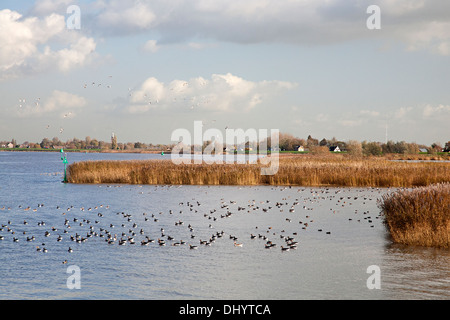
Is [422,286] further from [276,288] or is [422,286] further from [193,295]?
[193,295]

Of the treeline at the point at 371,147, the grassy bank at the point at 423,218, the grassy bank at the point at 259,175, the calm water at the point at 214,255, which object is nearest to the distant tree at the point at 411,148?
the treeline at the point at 371,147

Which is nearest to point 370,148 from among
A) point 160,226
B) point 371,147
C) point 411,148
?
point 371,147

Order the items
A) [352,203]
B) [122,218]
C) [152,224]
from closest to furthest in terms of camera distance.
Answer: [152,224] < [122,218] < [352,203]

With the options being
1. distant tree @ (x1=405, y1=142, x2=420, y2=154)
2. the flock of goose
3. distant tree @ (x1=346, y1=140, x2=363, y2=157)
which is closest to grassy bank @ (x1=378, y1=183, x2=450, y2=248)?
the flock of goose

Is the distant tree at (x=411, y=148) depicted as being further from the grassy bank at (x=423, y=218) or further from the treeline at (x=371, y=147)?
the grassy bank at (x=423, y=218)

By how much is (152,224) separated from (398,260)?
1322 centimetres

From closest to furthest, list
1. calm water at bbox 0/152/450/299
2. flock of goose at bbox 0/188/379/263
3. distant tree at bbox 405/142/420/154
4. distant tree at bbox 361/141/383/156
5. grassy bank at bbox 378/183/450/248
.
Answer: calm water at bbox 0/152/450/299 < grassy bank at bbox 378/183/450/248 < flock of goose at bbox 0/188/379/263 < distant tree at bbox 361/141/383/156 < distant tree at bbox 405/142/420/154

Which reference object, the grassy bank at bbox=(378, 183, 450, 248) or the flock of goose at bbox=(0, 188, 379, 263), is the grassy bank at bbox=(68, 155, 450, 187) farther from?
the grassy bank at bbox=(378, 183, 450, 248)

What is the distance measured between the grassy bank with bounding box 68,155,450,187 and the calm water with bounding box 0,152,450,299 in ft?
53.1

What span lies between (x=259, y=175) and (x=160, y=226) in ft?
91.8

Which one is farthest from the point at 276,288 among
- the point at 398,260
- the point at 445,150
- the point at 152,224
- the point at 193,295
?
the point at 445,150

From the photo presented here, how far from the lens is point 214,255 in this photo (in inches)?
713

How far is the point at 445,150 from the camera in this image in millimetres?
172500

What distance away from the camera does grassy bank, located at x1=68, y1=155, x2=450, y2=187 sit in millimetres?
48906
